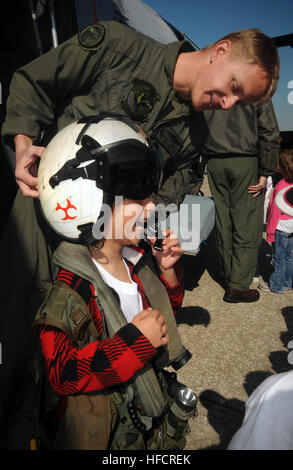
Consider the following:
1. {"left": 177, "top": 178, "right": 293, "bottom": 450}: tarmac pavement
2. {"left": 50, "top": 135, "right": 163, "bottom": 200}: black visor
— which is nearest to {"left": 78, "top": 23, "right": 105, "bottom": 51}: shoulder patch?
{"left": 50, "top": 135, "right": 163, "bottom": 200}: black visor

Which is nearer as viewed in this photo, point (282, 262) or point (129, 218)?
point (129, 218)

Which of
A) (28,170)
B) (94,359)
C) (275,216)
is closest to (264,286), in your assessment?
(275,216)

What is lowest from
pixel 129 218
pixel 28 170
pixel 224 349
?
pixel 224 349

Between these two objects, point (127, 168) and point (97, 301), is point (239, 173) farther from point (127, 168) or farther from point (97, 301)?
point (97, 301)

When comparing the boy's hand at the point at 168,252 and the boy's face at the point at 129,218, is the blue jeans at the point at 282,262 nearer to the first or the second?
the boy's hand at the point at 168,252

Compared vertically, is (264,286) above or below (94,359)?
below

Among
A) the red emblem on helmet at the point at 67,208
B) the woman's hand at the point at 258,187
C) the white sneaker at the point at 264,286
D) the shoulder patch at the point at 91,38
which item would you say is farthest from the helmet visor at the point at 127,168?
the white sneaker at the point at 264,286

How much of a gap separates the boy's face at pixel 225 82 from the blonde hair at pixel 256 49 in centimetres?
3

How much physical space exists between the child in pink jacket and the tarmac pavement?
0.15 m

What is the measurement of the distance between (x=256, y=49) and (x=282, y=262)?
8.50ft

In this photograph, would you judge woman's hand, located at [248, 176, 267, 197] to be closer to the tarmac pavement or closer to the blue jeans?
the blue jeans

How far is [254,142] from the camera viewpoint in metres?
2.97

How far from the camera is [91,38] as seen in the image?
150 centimetres

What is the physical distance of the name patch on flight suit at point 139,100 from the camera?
164 centimetres
